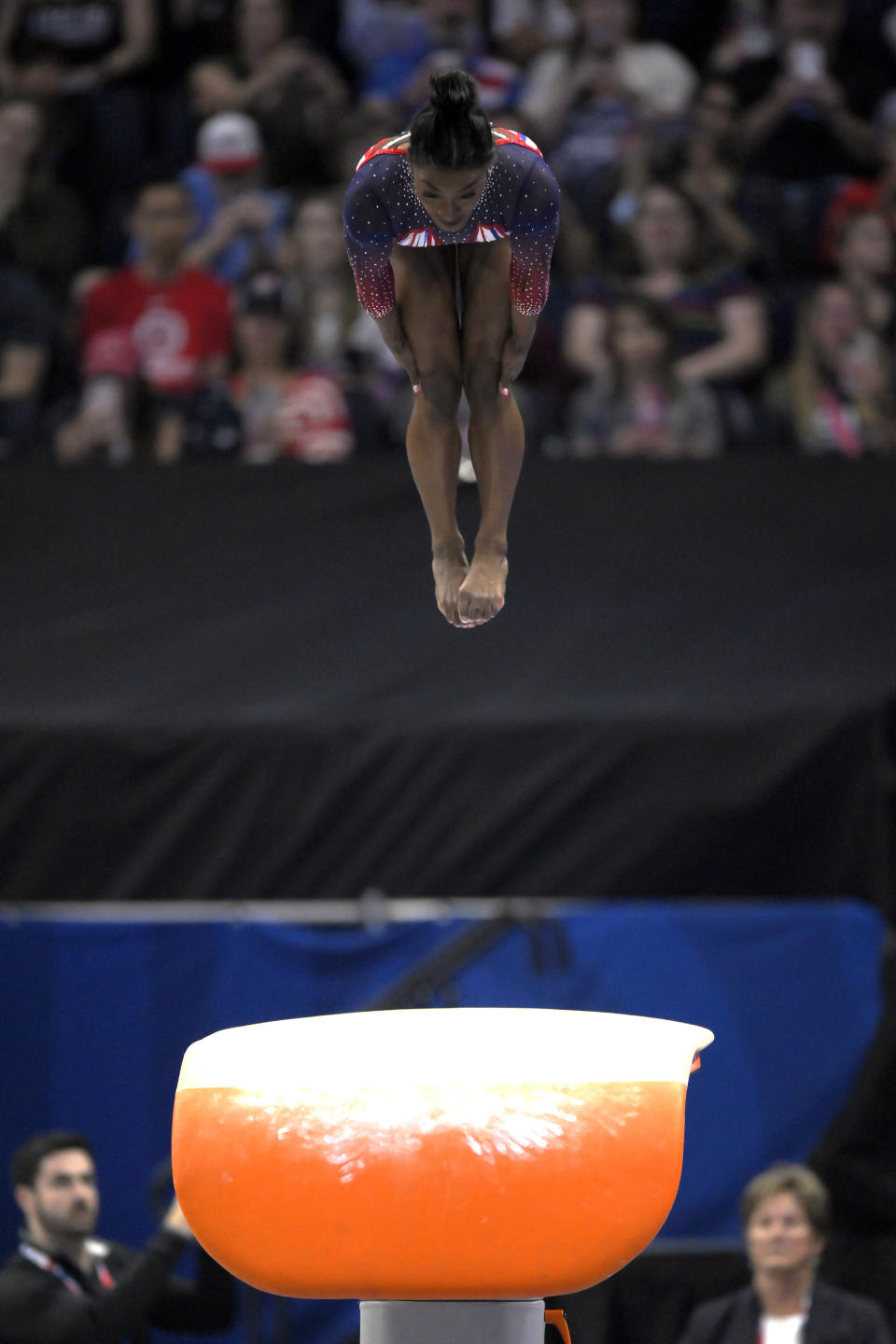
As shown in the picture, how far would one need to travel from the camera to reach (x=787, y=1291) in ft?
14.5

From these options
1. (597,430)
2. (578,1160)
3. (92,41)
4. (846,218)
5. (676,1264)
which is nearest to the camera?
(578,1160)

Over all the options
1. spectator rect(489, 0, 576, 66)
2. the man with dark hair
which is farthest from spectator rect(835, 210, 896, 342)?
the man with dark hair

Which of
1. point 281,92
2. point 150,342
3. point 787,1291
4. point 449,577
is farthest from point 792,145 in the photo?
point 449,577

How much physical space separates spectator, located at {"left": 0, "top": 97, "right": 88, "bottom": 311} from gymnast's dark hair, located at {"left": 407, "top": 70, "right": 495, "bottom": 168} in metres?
4.31

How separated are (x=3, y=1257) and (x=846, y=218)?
427 cm

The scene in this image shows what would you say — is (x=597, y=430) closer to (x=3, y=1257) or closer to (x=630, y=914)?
(x=630, y=914)

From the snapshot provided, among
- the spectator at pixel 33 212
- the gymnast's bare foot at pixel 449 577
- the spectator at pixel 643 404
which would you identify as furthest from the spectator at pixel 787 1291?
the spectator at pixel 33 212

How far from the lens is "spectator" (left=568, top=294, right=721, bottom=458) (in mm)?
5969

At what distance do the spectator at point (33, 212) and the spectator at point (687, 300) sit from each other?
1.87m

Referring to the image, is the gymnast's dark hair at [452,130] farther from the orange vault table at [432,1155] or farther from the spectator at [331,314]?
the spectator at [331,314]

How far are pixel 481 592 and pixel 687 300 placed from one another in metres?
3.47

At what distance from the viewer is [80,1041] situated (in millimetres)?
4914

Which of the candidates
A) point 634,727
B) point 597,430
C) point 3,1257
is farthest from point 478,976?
point 597,430

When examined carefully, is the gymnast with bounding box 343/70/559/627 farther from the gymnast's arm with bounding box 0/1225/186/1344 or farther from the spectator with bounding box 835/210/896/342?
the spectator with bounding box 835/210/896/342
